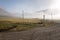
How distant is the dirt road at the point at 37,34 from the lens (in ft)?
16.4

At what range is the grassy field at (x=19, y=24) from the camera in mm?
5052

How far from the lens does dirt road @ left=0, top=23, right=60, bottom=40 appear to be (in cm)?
501

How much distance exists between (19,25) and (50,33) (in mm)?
1290

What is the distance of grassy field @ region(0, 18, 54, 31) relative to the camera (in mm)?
5052

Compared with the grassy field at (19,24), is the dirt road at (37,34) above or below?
below

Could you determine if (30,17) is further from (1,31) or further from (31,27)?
(1,31)

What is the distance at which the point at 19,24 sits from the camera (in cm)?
528

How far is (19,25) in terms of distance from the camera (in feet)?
17.3

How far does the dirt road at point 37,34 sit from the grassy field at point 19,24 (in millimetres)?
158

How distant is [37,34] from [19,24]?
783 mm

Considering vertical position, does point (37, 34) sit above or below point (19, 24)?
below

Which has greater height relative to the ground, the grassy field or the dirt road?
the grassy field

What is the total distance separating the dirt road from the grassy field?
0.52 ft

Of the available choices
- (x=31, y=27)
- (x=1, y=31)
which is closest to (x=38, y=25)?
(x=31, y=27)
